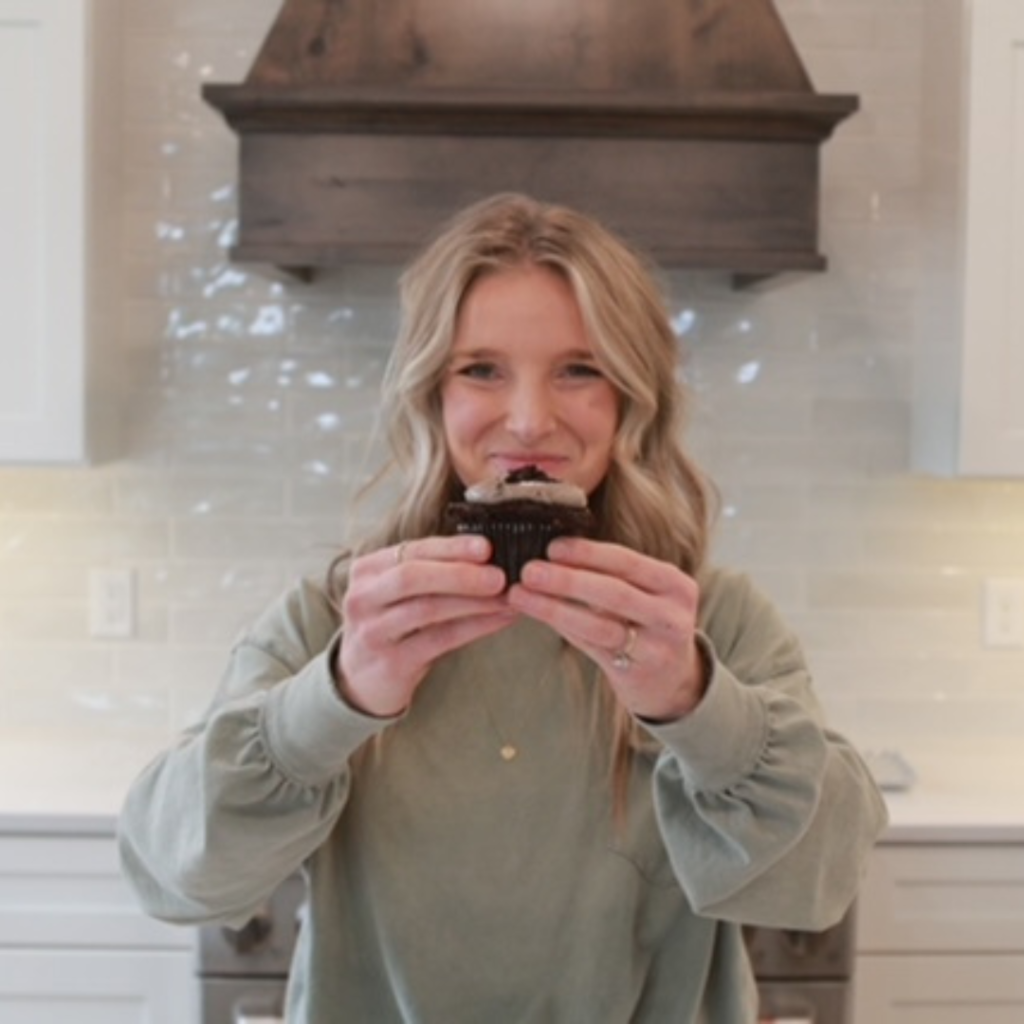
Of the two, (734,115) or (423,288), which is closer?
(423,288)

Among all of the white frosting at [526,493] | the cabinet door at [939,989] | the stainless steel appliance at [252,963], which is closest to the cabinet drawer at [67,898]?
the stainless steel appliance at [252,963]

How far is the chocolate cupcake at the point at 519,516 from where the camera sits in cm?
101

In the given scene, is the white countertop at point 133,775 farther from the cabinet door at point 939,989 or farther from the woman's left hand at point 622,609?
the woman's left hand at point 622,609

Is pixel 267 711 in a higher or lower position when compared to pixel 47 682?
higher

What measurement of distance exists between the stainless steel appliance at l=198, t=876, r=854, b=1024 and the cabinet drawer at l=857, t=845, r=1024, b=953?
0.10 m

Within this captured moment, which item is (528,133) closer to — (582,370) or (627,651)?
(582,370)

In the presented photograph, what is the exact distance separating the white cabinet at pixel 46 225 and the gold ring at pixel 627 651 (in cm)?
155

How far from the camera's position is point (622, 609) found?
97 cm

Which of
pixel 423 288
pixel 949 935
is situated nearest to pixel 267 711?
pixel 423 288

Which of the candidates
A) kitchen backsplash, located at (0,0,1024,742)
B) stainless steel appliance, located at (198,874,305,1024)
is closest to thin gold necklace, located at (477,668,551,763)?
stainless steel appliance, located at (198,874,305,1024)

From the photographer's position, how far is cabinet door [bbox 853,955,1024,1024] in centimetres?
222

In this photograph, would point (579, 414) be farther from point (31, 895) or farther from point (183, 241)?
point (183, 241)

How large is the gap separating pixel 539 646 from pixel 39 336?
51.7 inches

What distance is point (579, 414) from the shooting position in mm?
1240
